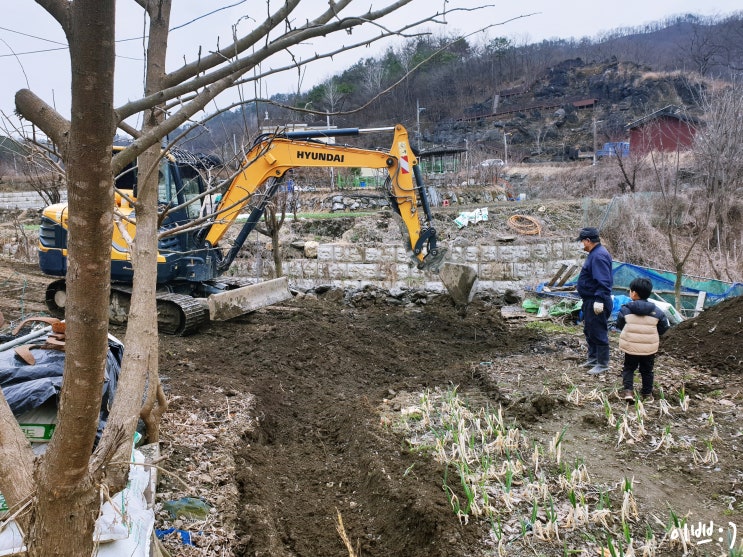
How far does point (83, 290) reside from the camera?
163 cm

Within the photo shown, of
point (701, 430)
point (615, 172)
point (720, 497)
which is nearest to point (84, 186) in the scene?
point (720, 497)

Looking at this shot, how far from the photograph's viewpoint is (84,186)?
1.54 m

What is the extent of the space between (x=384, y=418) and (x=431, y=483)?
137 centimetres

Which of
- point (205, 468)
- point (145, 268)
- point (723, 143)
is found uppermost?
point (723, 143)

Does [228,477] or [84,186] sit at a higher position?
[84,186]

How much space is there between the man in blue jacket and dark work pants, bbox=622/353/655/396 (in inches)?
38.7

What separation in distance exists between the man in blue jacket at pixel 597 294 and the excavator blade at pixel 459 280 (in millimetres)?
3912

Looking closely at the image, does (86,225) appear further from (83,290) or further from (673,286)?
(673,286)

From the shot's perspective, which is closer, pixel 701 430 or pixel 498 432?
pixel 498 432

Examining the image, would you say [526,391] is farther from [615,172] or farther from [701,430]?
[615,172]

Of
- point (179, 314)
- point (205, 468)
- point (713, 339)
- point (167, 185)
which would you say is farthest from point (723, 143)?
point (205, 468)

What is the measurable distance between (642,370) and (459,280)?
17.3 feet

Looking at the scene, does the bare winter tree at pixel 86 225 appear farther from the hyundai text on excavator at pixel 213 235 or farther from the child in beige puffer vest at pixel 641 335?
the hyundai text on excavator at pixel 213 235

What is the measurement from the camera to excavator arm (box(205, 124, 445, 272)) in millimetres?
9094
